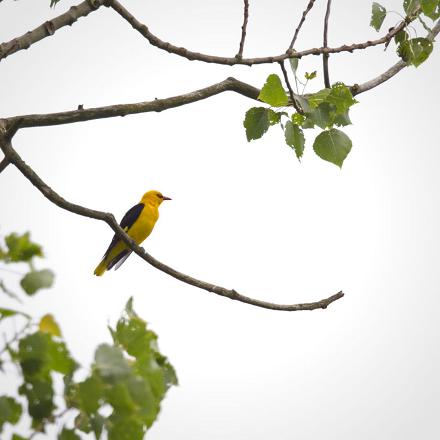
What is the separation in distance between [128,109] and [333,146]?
3.25ft

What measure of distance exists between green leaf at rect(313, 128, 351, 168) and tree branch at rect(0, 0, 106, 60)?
1.25m

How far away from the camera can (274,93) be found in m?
3.16

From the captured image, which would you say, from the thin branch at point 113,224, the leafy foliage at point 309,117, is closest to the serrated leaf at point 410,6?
the leafy foliage at point 309,117

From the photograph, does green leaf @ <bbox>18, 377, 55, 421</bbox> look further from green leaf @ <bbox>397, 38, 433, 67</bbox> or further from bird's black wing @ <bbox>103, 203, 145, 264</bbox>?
bird's black wing @ <bbox>103, 203, 145, 264</bbox>

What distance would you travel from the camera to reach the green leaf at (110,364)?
1.39 m

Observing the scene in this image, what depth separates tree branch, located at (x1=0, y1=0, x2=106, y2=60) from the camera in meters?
3.10

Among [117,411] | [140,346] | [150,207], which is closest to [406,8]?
[140,346]

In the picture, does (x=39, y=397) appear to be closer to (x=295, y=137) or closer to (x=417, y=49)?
(x=295, y=137)

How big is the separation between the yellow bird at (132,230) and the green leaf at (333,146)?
648 cm

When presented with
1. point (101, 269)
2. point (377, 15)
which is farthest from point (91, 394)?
point (101, 269)

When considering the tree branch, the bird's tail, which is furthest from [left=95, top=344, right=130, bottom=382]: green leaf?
the bird's tail

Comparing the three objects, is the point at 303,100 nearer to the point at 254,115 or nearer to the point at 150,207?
the point at 254,115

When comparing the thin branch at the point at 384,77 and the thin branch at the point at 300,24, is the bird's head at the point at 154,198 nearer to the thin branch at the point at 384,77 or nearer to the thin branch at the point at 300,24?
the thin branch at the point at 384,77

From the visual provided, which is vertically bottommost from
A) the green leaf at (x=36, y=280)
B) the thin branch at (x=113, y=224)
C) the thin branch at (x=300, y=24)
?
the green leaf at (x=36, y=280)
